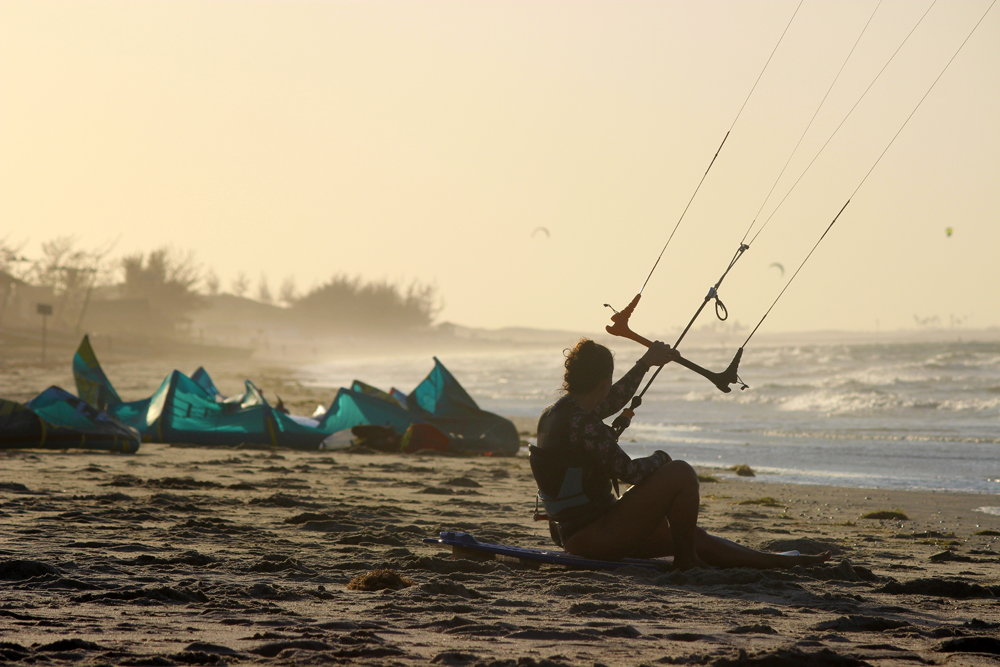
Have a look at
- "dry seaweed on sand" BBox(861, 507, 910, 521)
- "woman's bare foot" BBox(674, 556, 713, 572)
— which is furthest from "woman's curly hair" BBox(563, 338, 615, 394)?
"dry seaweed on sand" BBox(861, 507, 910, 521)

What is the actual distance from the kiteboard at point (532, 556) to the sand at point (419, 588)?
63mm

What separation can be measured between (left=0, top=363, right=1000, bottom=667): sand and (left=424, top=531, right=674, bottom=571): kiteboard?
0.06 meters

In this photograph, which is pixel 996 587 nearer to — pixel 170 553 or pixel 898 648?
pixel 898 648

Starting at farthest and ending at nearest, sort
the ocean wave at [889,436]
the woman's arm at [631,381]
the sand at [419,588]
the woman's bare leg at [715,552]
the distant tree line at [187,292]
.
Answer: the distant tree line at [187,292] → the ocean wave at [889,436] → the woman's bare leg at [715,552] → the woman's arm at [631,381] → the sand at [419,588]

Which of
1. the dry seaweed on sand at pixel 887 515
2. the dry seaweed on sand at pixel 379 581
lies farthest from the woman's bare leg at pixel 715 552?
the dry seaweed on sand at pixel 887 515

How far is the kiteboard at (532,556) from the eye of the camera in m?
4.29

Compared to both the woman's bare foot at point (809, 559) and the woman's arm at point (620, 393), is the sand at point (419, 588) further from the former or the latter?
the woman's arm at point (620, 393)

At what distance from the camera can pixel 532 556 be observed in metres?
4.38

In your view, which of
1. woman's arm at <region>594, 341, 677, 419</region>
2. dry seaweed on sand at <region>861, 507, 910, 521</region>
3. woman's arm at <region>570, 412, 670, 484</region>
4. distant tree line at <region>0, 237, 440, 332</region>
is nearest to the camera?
woman's arm at <region>570, 412, 670, 484</region>

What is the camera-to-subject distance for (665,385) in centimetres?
2864

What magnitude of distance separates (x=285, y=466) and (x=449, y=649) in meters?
6.69

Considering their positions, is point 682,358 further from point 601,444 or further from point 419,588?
point 419,588

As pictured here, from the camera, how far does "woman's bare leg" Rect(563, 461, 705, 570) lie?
4090 mm

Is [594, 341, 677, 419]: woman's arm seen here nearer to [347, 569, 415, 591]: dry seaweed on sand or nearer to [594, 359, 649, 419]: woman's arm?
[594, 359, 649, 419]: woman's arm
